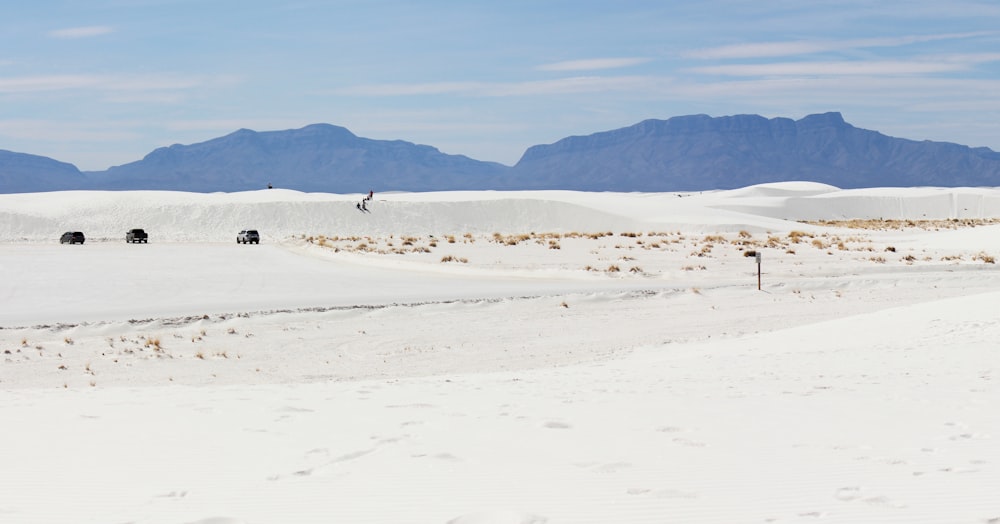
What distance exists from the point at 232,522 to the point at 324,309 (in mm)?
16073

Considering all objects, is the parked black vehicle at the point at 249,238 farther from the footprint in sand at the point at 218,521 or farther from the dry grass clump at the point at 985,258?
the footprint in sand at the point at 218,521

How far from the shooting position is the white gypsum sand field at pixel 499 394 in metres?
6.44

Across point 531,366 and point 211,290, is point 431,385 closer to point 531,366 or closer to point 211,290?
point 531,366

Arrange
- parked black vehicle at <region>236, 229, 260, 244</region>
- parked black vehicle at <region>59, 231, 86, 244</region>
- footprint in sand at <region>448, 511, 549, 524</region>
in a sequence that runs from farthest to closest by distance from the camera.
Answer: parked black vehicle at <region>59, 231, 86, 244</region>, parked black vehicle at <region>236, 229, 260, 244</region>, footprint in sand at <region>448, 511, 549, 524</region>

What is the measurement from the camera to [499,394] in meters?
11.1

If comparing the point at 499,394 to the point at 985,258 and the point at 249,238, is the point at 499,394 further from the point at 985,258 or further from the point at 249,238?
the point at 249,238

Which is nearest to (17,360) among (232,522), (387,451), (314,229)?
(387,451)

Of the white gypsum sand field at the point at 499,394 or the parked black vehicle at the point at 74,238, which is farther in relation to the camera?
the parked black vehicle at the point at 74,238

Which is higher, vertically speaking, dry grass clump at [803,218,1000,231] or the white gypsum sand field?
the white gypsum sand field

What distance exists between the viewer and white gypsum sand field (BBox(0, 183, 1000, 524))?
6441 millimetres

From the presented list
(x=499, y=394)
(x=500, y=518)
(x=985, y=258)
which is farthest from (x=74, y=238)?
(x=500, y=518)

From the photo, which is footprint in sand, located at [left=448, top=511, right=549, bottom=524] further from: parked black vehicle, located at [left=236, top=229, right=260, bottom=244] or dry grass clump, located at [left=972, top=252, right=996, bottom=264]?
parked black vehicle, located at [left=236, top=229, right=260, bottom=244]

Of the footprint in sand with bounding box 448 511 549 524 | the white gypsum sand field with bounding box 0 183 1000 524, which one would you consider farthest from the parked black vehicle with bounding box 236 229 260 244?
the footprint in sand with bounding box 448 511 549 524

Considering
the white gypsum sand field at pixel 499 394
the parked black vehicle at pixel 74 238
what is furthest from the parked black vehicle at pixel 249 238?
the white gypsum sand field at pixel 499 394
